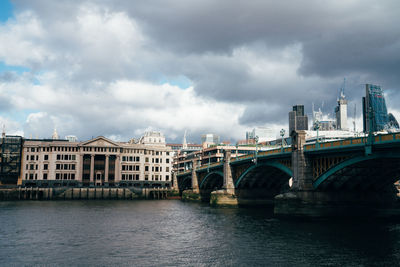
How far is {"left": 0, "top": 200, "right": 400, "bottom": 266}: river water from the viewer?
3158cm

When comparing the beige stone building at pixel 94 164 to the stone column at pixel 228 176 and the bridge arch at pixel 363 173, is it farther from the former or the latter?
the bridge arch at pixel 363 173

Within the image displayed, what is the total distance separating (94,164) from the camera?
5925 inches

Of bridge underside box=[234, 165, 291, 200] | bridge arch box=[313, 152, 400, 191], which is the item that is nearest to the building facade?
bridge underside box=[234, 165, 291, 200]

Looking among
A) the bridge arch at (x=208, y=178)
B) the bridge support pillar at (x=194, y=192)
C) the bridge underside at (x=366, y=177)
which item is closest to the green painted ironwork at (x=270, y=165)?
the bridge underside at (x=366, y=177)

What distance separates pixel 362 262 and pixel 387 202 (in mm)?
34175

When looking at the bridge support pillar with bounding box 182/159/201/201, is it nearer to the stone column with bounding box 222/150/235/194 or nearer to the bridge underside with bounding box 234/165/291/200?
the stone column with bounding box 222/150/235/194

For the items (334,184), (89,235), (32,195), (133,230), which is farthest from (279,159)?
(32,195)

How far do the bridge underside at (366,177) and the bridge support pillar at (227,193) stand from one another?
105ft

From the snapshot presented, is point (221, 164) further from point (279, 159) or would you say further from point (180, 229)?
point (180, 229)

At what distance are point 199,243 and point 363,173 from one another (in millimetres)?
27699

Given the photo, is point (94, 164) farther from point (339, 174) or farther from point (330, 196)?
point (339, 174)

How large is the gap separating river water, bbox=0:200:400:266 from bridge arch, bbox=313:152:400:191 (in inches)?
223

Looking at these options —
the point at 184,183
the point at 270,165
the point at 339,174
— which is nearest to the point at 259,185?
the point at 270,165

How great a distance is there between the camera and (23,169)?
141625mm
